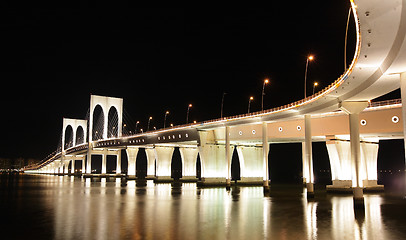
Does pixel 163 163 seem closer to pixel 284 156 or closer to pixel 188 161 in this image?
pixel 188 161

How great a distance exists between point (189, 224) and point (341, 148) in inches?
1178

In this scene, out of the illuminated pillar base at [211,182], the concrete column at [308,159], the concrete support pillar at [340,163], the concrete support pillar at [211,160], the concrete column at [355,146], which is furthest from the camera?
the concrete support pillar at [211,160]

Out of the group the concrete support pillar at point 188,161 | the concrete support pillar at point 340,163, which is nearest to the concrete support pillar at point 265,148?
the concrete support pillar at point 340,163

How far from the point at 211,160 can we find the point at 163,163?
22816 mm

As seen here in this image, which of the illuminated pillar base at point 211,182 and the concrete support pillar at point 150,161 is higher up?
the concrete support pillar at point 150,161

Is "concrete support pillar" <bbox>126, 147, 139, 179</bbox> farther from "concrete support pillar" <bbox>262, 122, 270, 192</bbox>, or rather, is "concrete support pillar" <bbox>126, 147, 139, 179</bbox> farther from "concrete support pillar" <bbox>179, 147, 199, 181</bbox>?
"concrete support pillar" <bbox>262, 122, 270, 192</bbox>

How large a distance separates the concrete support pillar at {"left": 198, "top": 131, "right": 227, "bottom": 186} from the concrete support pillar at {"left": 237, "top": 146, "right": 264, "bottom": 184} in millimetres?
3721

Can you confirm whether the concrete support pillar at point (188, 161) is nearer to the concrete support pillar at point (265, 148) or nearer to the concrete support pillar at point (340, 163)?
the concrete support pillar at point (265, 148)

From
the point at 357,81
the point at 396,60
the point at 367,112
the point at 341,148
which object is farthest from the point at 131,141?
the point at 396,60

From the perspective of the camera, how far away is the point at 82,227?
16672mm

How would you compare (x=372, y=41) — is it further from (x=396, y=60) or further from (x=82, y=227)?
(x=82, y=227)

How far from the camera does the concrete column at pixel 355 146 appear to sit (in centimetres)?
2620

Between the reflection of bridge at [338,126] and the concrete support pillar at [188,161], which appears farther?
the concrete support pillar at [188,161]

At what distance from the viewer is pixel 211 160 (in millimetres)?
58656
